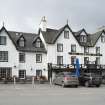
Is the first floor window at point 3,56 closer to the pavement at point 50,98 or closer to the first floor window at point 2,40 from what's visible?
the first floor window at point 2,40

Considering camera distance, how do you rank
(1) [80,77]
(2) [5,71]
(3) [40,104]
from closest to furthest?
(3) [40,104]
(1) [80,77]
(2) [5,71]

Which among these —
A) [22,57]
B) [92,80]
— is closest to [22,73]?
[22,57]

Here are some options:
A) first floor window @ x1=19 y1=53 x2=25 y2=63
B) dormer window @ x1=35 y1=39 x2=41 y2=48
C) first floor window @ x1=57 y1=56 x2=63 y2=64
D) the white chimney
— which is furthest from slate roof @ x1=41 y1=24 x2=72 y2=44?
first floor window @ x1=19 y1=53 x2=25 y2=63

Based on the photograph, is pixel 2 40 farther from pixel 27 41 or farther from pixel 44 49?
pixel 44 49

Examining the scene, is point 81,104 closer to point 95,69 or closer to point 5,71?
point 5,71

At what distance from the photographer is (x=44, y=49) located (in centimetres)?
4500

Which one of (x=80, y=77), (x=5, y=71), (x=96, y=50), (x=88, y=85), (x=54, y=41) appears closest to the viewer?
(x=88, y=85)

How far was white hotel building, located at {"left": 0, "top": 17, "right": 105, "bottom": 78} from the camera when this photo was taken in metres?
41.9

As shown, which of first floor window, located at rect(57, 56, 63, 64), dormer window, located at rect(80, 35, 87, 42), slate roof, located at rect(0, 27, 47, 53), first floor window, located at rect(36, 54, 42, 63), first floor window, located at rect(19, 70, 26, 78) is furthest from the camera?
dormer window, located at rect(80, 35, 87, 42)

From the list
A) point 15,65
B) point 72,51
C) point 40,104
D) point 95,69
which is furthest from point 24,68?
point 40,104

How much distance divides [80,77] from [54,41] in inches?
482

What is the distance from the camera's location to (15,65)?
138 feet

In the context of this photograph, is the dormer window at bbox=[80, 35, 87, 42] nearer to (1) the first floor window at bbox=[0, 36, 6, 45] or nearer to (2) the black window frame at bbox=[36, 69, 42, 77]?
(2) the black window frame at bbox=[36, 69, 42, 77]

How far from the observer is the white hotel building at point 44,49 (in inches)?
1649
